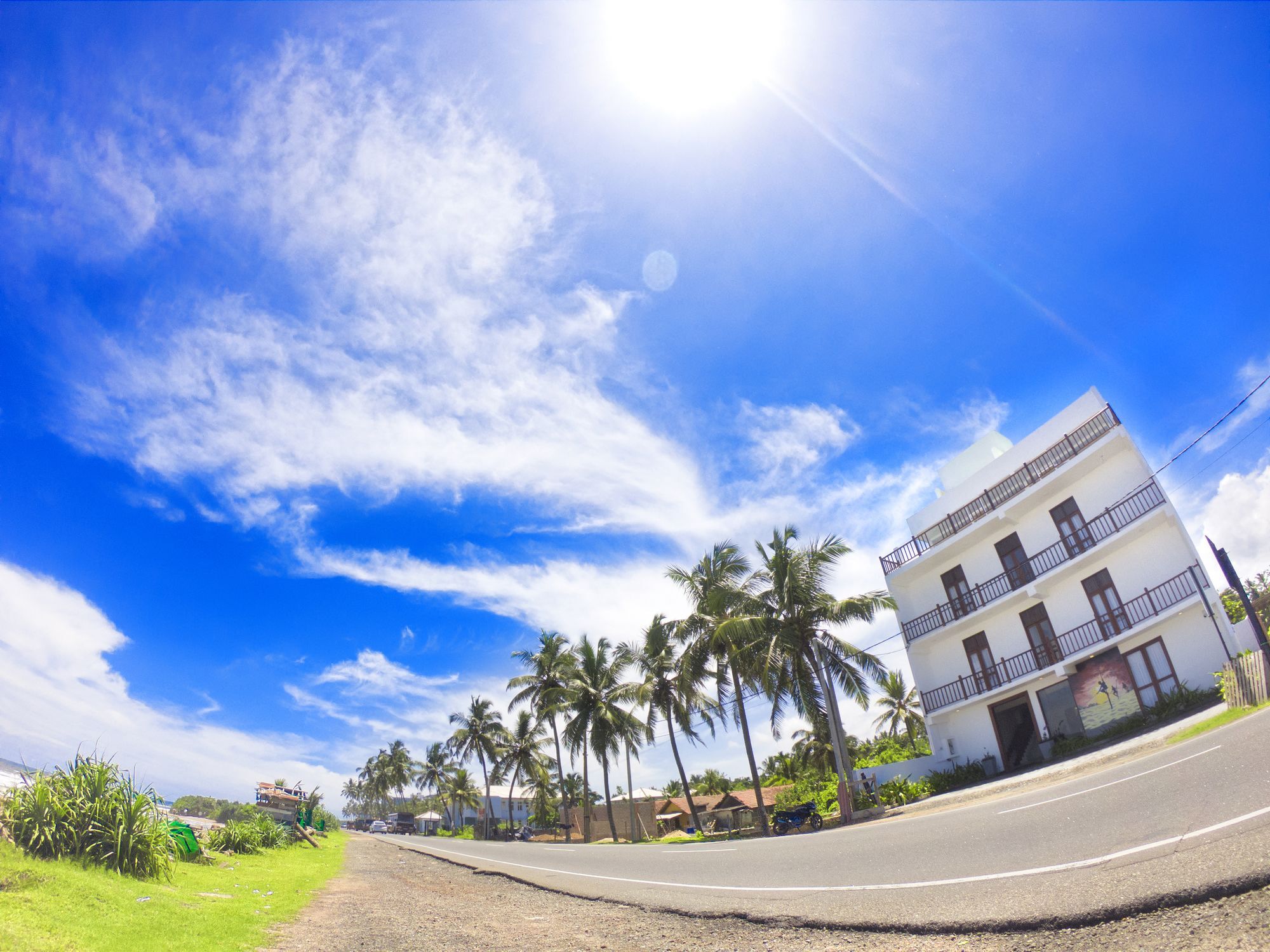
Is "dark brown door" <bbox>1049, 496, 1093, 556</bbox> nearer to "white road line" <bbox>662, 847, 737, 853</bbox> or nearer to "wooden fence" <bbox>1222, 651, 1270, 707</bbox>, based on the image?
"wooden fence" <bbox>1222, 651, 1270, 707</bbox>

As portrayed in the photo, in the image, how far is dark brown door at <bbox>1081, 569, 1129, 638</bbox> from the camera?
18516mm

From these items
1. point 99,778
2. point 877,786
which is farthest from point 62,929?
point 877,786

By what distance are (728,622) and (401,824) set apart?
72750 millimetres

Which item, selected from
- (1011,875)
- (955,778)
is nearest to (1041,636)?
(955,778)

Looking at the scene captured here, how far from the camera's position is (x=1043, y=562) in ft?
67.8

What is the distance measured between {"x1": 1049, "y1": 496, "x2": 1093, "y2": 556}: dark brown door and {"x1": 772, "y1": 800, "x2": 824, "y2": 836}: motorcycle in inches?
479

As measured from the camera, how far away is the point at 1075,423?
2064 centimetres

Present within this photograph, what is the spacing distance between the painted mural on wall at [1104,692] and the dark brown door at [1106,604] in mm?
702

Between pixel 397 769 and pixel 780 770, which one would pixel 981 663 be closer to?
pixel 780 770

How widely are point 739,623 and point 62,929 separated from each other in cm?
1921

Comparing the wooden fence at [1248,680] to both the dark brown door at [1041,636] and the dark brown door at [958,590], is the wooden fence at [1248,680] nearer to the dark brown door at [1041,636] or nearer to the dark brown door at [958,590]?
the dark brown door at [1041,636]

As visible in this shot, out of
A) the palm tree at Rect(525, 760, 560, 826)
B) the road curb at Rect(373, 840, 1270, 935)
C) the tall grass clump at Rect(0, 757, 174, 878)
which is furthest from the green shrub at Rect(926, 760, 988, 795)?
the palm tree at Rect(525, 760, 560, 826)

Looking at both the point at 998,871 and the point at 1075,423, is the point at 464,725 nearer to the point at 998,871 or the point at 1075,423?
the point at 1075,423

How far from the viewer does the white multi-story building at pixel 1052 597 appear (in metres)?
17.6
